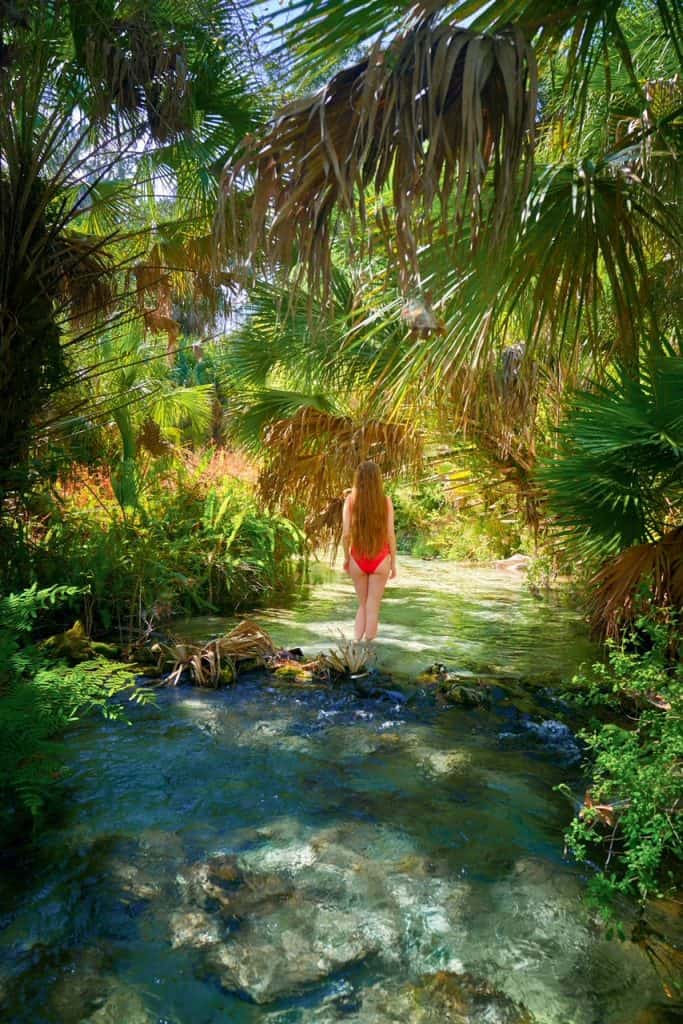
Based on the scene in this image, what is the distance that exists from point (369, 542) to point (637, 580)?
2.39 meters

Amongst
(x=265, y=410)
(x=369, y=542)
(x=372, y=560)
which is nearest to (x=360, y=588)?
(x=372, y=560)

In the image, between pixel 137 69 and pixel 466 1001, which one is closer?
pixel 466 1001

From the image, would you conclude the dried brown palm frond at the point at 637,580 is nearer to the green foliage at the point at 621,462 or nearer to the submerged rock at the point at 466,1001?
the green foliage at the point at 621,462

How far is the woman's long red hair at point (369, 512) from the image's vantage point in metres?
6.98

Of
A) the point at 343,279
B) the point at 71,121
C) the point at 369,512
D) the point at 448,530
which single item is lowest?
the point at 448,530

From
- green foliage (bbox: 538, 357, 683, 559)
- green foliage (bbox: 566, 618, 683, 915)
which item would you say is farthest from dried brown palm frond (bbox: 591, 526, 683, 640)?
green foliage (bbox: 566, 618, 683, 915)

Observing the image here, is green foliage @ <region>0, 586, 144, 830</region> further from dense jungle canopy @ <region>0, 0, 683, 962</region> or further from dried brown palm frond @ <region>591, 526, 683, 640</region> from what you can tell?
dried brown palm frond @ <region>591, 526, 683, 640</region>

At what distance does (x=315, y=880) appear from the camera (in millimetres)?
3453

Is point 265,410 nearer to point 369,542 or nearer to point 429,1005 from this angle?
point 369,542

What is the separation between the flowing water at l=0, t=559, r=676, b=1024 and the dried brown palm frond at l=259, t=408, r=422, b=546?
4.29 metres

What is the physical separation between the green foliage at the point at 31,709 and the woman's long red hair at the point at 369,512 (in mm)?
3182

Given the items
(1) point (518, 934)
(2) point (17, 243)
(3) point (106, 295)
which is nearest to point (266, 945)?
(1) point (518, 934)

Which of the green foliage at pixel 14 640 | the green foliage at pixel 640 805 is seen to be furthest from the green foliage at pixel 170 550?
the green foliage at pixel 640 805

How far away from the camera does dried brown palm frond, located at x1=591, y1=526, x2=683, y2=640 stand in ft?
17.7
